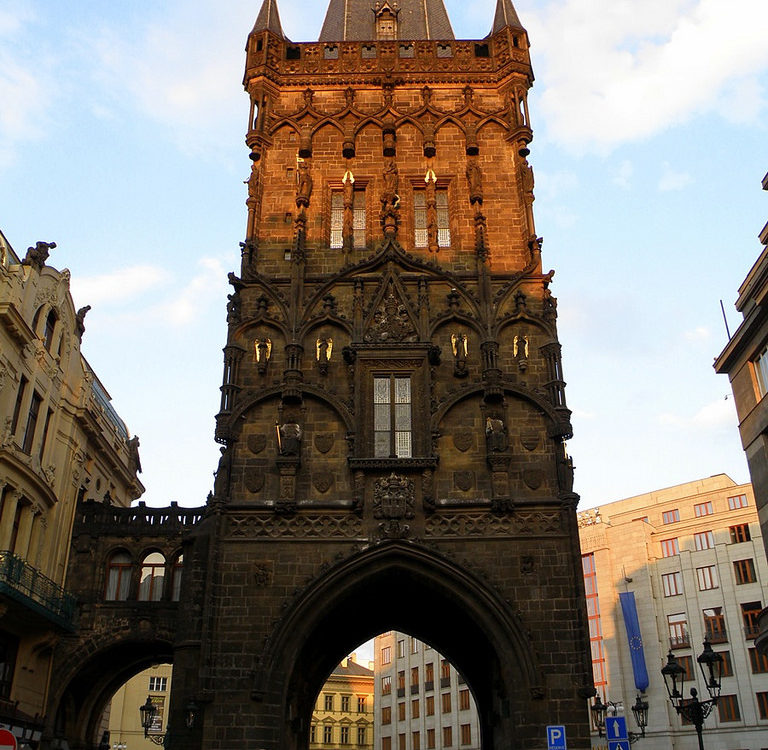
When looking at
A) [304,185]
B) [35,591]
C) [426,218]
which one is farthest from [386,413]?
Answer: [35,591]

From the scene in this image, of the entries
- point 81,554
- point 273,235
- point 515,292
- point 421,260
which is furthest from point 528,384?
point 81,554

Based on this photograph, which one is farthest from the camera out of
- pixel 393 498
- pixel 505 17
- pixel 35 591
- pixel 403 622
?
pixel 505 17

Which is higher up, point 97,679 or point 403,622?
point 403,622

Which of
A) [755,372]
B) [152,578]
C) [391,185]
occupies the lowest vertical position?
[152,578]

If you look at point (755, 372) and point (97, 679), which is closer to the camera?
point (755, 372)

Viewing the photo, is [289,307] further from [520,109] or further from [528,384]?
[520,109]

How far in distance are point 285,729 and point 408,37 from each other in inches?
997

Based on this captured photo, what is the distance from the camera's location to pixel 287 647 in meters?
21.4

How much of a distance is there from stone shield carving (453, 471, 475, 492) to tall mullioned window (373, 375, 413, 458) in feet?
4.47

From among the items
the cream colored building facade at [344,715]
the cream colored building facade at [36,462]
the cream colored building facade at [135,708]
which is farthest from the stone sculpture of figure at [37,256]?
the cream colored building facade at [344,715]

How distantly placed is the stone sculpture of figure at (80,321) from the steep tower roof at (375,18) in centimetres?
1424

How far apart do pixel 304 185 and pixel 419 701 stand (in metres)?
45.4

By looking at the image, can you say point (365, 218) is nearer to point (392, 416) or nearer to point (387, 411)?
point (387, 411)

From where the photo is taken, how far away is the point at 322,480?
23.0m
